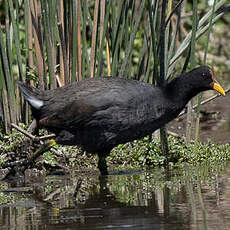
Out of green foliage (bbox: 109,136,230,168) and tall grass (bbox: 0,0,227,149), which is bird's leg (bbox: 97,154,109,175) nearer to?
green foliage (bbox: 109,136,230,168)

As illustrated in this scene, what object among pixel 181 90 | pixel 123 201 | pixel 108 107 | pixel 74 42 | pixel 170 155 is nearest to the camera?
pixel 123 201

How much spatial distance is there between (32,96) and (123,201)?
1.81 metres

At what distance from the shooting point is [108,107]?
19.8ft

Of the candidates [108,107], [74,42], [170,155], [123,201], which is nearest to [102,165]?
[108,107]

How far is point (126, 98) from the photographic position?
603 cm

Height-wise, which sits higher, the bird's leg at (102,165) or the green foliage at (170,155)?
the green foliage at (170,155)

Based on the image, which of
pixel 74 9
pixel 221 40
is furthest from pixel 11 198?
pixel 221 40

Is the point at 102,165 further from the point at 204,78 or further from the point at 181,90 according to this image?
the point at 204,78

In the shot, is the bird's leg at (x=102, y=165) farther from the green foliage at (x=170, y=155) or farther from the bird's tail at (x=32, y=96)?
the bird's tail at (x=32, y=96)

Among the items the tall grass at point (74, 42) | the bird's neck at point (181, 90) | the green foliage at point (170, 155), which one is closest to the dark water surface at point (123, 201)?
the green foliage at point (170, 155)

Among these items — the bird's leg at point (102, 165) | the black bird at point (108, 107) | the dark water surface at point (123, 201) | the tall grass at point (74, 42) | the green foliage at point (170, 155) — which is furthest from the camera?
the green foliage at point (170, 155)

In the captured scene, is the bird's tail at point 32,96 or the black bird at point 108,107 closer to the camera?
the black bird at point 108,107

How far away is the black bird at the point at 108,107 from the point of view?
6.03m

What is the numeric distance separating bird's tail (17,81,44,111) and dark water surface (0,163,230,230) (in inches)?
Answer: 26.5
